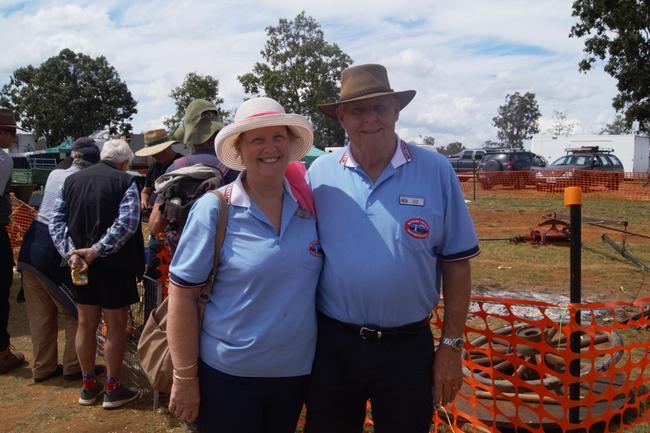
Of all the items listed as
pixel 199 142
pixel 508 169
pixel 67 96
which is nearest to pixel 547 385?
pixel 199 142

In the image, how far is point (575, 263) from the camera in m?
2.91

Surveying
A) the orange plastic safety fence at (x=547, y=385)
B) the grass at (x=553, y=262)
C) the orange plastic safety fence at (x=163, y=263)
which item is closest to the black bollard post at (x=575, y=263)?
the orange plastic safety fence at (x=547, y=385)

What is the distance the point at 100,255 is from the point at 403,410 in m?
2.28

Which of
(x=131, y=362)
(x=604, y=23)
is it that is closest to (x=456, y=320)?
(x=131, y=362)

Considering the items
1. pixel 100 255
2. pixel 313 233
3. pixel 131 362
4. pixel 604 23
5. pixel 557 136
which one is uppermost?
pixel 604 23

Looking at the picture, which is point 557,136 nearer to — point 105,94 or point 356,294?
point 105,94

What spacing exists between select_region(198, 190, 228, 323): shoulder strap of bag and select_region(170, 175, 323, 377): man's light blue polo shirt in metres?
0.02

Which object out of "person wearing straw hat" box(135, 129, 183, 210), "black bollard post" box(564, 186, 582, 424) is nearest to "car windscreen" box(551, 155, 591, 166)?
"person wearing straw hat" box(135, 129, 183, 210)

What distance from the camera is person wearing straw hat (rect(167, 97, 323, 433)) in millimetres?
1952

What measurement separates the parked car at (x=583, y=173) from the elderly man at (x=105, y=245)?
20.0m

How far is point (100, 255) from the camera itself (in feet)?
11.4

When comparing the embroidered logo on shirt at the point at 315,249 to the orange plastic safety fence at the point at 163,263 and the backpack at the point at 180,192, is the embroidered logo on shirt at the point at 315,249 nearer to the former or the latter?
the backpack at the point at 180,192

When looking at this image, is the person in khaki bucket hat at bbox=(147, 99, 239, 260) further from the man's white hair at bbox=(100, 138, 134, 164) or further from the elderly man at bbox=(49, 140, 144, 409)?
the man's white hair at bbox=(100, 138, 134, 164)

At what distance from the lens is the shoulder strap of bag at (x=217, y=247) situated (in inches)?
77.2
